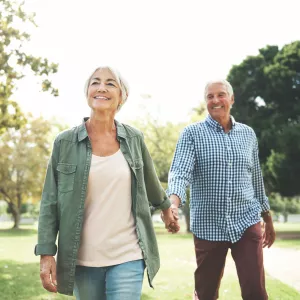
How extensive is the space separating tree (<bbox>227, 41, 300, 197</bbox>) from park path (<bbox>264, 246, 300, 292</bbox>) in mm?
13965

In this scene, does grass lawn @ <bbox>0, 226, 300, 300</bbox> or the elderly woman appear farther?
grass lawn @ <bbox>0, 226, 300, 300</bbox>

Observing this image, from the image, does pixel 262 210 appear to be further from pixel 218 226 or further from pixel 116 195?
pixel 116 195

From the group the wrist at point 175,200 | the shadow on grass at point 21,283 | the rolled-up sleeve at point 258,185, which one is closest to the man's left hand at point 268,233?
the rolled-up sleeve at point 258,185

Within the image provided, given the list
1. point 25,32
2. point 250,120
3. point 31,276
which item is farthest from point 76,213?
point 250,120

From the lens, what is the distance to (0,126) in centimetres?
1817

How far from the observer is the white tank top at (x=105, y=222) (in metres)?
3.43

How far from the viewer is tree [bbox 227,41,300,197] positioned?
30.8m

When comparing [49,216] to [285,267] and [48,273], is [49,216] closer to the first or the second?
[48,273]

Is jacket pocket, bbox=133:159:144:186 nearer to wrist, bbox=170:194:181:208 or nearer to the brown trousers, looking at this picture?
wrist, bbox=170:194:181:208

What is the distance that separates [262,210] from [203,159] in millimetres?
863

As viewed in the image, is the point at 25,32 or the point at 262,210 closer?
the point at 262,210

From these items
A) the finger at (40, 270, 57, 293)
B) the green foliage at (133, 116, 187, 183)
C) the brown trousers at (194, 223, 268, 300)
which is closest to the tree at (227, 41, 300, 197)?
the green foliage at (133, 116, 187, 183)

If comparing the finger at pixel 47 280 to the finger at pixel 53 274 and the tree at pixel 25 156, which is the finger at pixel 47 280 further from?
the tree at pixel 25 156

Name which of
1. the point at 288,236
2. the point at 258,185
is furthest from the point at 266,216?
the point at 288,236
